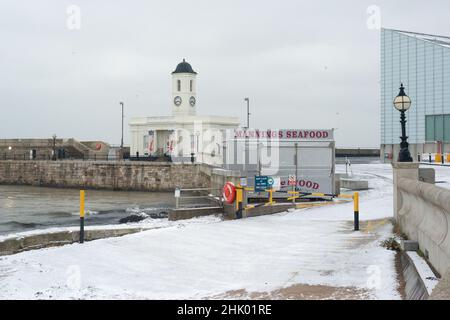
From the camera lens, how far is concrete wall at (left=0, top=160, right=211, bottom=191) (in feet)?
155

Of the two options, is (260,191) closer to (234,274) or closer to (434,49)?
(234,274)

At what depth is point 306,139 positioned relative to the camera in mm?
19688

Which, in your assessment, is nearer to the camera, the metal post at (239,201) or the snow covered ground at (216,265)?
the snow covered ground at (216,265)

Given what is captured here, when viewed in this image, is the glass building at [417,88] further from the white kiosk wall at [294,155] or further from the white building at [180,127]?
the white kiosk wall at [294,155]

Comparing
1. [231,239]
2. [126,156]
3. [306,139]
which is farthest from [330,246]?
[126,156]

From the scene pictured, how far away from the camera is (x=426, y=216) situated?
8602 mm

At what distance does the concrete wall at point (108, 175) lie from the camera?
4731cm

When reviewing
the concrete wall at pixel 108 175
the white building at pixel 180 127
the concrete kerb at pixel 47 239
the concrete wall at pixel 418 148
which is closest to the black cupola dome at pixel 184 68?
the white building at pixel 180 127

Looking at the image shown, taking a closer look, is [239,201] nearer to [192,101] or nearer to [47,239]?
[47,239]

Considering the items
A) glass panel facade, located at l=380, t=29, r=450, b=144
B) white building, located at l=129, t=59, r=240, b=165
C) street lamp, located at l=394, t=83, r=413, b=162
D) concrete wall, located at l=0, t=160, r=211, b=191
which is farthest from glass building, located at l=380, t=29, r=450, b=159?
street lamp, located at l=394, t=83, r=413, b=162

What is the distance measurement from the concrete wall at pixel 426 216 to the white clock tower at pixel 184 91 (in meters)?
54.1

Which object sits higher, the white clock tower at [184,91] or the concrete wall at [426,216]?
the white clock tower at [184,91]

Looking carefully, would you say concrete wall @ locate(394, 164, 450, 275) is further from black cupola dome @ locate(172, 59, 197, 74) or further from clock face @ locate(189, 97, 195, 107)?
black cupola dome @ locate(172, 59, 197, 74)

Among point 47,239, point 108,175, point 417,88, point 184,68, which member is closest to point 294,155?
point 47,239
